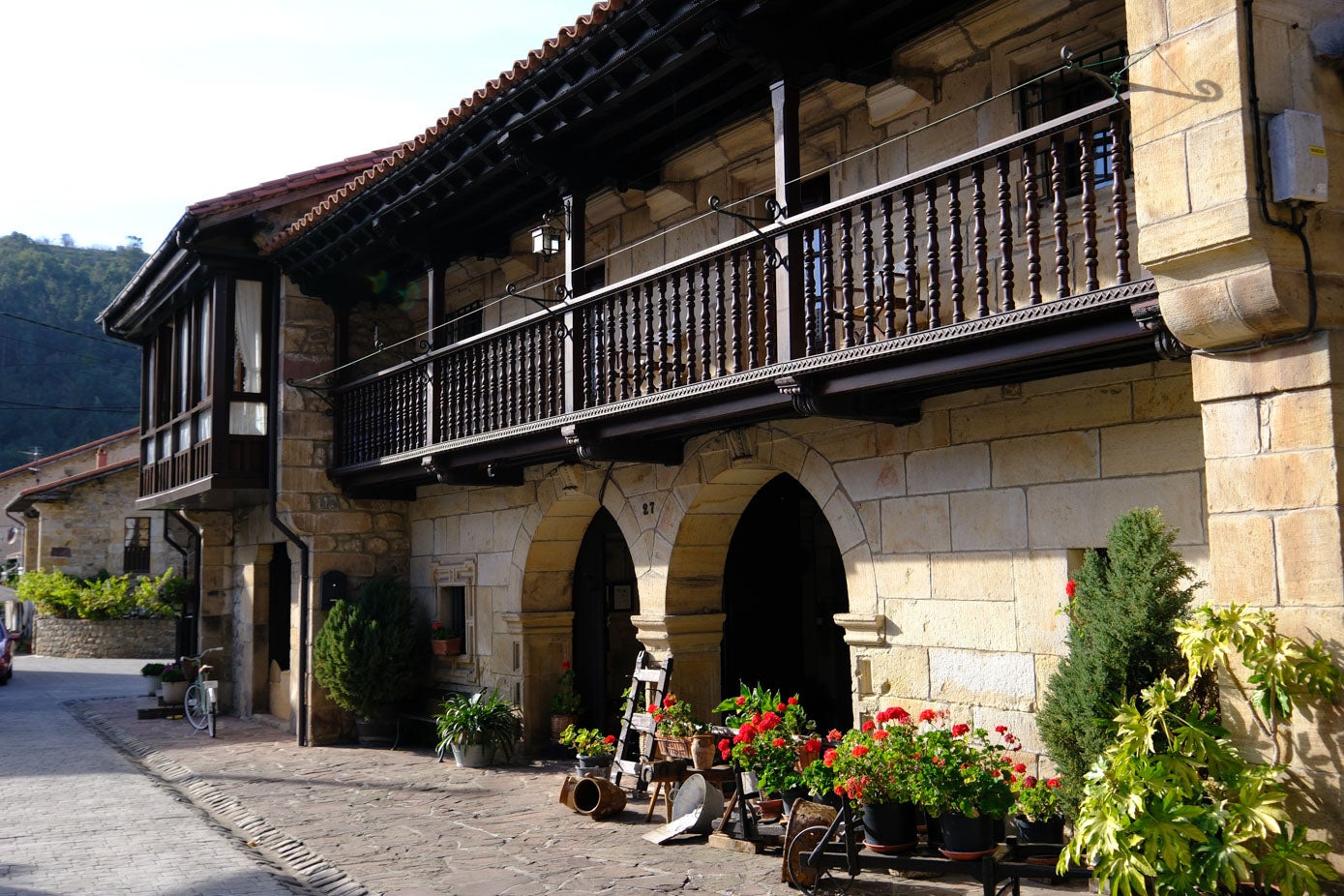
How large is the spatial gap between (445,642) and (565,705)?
179cm

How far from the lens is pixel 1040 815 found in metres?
5.94

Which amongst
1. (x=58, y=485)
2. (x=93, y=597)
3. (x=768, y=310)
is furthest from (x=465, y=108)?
(x=58, y=485)

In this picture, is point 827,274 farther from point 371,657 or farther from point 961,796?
point 371,657

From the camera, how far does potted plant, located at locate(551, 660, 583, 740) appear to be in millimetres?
11016

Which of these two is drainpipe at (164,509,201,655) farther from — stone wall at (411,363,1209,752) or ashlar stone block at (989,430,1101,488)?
ashlar stone block at (989,430,1101,488)

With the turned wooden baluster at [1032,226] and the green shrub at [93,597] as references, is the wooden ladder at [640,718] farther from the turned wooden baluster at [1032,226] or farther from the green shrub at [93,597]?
the green shrub at [93,597]

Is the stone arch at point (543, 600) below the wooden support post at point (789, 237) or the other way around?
below

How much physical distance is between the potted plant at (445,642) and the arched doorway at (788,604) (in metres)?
3.38

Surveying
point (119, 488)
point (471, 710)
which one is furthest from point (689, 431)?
point (119, 488)

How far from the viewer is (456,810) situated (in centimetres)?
899

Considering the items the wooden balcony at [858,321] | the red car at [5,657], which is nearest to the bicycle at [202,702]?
the wooden balcony at [858,321]

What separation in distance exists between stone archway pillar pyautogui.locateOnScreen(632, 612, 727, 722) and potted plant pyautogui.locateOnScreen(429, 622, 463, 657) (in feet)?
11.0

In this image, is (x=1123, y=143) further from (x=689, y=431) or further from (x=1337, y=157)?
(x=689, y=431)

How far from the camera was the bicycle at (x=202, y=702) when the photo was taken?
44.9 feet
